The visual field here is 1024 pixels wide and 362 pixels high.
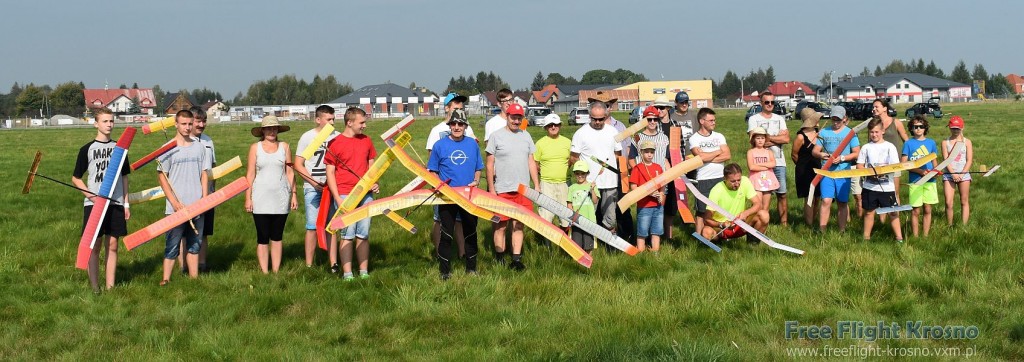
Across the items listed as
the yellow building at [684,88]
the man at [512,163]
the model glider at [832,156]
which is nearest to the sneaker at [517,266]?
the man at [512,163]

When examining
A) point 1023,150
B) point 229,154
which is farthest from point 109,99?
point 1023,150

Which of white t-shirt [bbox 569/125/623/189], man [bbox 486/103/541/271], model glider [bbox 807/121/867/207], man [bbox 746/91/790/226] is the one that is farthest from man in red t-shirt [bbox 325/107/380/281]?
model glider [bbox 807/121/867/207]

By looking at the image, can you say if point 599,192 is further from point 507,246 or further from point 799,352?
point 799,352

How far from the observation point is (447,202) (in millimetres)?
7758

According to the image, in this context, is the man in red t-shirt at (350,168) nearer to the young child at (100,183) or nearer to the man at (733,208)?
the young child at (100,183)

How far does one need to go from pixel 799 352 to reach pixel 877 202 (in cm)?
437

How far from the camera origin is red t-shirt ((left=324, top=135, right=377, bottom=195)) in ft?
25.9

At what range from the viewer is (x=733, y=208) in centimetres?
902

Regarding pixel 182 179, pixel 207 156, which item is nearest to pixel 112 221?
pixel 182 179

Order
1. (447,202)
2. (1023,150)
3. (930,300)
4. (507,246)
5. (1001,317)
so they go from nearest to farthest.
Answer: (1001,317) → (930,300) → (447,202) → (507,246) → (1023,150)

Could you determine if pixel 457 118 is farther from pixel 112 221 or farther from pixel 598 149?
pixel 112 221

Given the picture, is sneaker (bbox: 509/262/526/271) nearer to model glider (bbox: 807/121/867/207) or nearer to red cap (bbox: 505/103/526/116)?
red cap (bbox: 505/103/526/116)

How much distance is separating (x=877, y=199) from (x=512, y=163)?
13.7 ft

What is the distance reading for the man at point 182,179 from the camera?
25.6 feet
